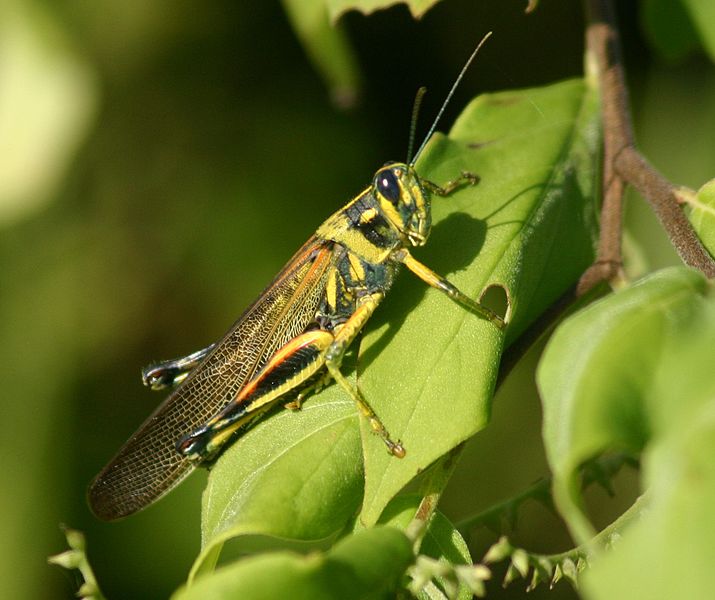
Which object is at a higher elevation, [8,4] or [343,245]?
[8,4]

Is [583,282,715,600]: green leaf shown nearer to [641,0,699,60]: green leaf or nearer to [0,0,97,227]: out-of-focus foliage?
[641,0,699,60]: green leaf

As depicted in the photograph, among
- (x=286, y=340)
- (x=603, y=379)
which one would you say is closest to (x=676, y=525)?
(x=603, y=379)

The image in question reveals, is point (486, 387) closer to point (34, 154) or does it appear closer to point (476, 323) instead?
point (476, 323)

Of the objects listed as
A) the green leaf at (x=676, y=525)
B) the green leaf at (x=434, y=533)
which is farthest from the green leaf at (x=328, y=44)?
the green leaf at (x=676, y=525)

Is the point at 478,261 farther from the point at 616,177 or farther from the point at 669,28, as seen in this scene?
the point at 669,28

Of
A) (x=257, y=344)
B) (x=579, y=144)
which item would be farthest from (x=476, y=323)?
(x=257, y=344)

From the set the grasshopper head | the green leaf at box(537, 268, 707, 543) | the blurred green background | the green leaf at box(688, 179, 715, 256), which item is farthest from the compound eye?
the blurred green background

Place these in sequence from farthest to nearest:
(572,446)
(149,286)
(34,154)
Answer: (149,286) → (34,154) → (572,446)

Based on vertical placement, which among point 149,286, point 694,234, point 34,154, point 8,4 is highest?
point 8,4
